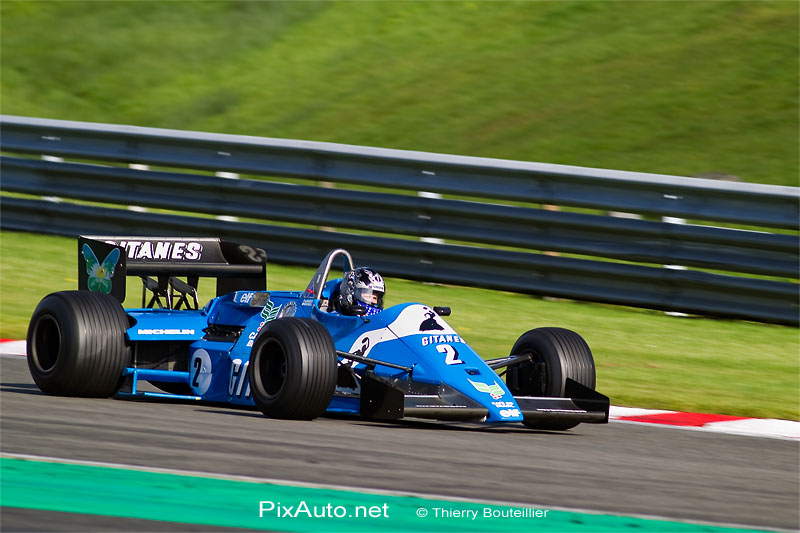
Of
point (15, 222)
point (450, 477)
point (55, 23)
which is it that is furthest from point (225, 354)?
point (55, 23)

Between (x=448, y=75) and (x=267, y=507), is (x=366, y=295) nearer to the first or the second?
(x=267, y=507)

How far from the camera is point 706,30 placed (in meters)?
19.6

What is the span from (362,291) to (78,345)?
5.99 ft

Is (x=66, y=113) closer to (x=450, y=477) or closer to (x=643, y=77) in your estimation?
(x=643, y=77)

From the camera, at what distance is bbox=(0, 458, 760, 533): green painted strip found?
5.27 metres

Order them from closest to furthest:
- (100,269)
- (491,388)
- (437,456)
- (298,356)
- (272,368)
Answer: (437,456)
(298,356)
(491,388)
(272,368)
(100,269)

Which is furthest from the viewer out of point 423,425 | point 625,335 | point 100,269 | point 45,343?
point 625,335

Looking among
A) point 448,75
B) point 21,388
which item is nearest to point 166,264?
point 21,388

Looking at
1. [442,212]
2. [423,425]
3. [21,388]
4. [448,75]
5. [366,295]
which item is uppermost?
[448,75]

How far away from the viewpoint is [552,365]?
8.43m

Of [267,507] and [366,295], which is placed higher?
[366,295]

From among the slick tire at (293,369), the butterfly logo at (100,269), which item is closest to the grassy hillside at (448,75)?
the butterfly logo at (100,269)

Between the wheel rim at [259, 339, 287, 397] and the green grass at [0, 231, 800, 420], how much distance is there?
276 cm

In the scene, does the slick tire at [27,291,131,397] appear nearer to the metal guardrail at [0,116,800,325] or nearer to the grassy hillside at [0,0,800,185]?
the metal guardrail at [0,116,800,325]
